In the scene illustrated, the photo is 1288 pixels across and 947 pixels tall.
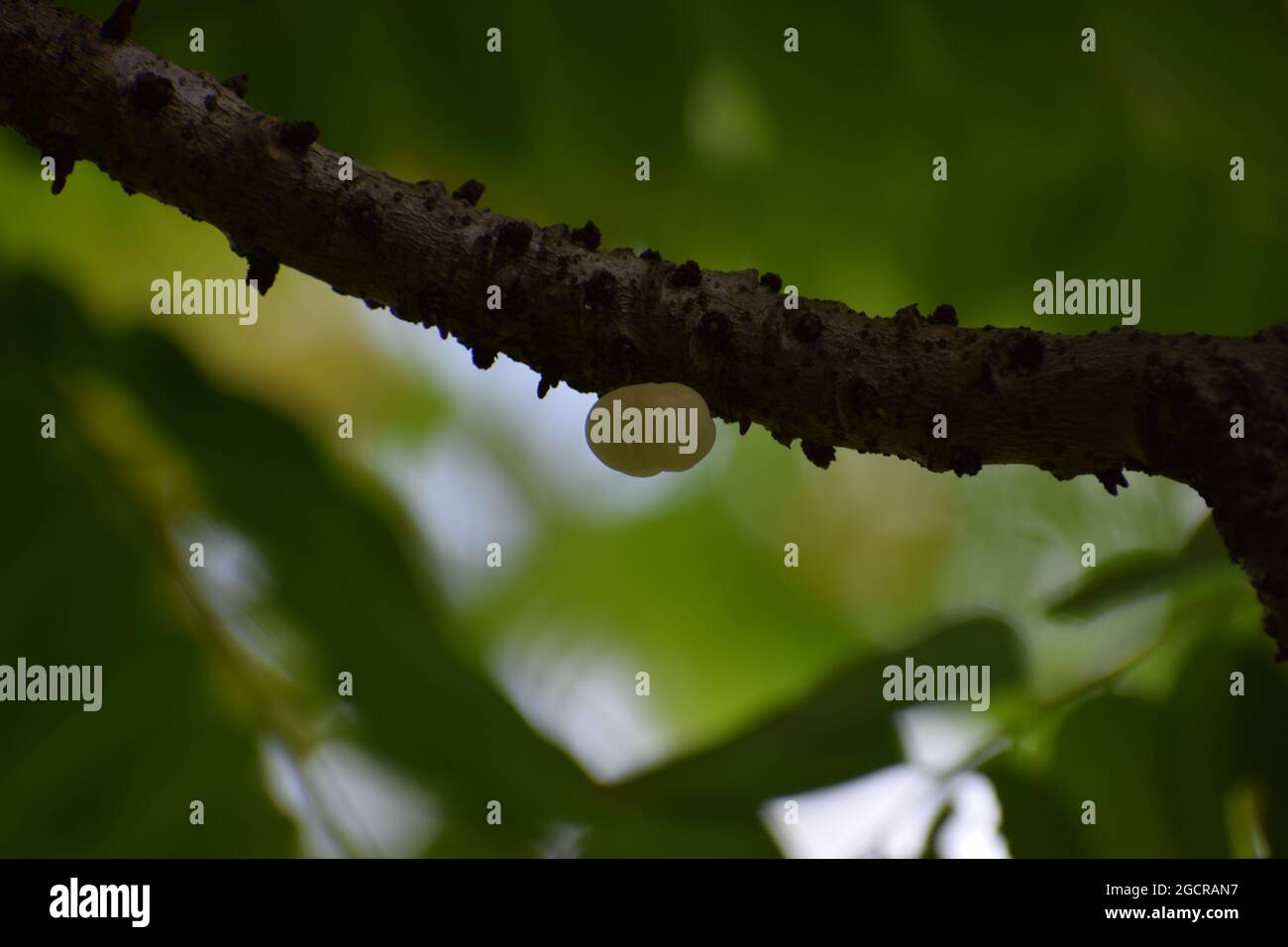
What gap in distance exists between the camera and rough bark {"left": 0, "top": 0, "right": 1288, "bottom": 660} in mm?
487

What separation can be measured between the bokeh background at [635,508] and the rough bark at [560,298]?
698 millimetres

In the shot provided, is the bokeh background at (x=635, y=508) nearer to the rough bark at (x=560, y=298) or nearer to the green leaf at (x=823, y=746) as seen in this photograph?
the green leaf at (x=823, y=746)

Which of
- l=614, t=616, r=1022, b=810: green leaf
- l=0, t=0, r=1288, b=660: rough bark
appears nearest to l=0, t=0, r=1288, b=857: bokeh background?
l=614, t=616, r=1022, b=810: green leaf

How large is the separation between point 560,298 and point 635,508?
797mm

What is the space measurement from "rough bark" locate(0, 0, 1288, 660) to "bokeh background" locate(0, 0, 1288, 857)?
698 mm

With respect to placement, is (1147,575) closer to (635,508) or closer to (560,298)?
(635,508)

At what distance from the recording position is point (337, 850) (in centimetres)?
114

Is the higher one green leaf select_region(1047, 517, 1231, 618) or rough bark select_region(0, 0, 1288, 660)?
rough bark select_region(0, 0, 1288, 660)

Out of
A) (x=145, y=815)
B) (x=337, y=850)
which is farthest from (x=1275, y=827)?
(x=145, y=815)

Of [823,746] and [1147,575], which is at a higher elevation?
[1147,575]

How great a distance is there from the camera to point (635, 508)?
129 centimetres

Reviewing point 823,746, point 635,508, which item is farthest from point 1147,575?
point 635,508

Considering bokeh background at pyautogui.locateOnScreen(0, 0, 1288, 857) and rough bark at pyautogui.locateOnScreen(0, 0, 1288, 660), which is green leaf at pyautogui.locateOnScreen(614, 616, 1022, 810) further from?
rough bark at pyautogui.locateOnScreen(0, 0, 1288, 660)

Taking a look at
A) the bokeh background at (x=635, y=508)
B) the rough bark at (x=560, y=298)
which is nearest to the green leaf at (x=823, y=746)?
the bokeh background at (x=635, y=508)
